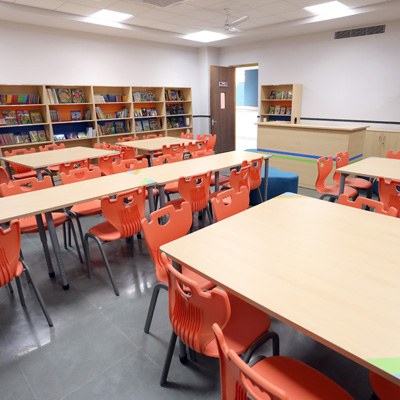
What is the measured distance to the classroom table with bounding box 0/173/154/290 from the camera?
2.32m

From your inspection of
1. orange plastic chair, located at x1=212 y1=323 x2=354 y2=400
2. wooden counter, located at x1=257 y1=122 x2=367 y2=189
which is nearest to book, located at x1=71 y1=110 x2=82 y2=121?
wooden counter, located at x1=257 y1=122 x2=367 y2=189

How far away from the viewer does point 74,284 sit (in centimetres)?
273

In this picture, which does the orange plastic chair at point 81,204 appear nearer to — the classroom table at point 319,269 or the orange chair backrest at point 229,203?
the orange chair backrest at point 229,203

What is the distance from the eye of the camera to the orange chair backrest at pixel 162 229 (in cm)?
191

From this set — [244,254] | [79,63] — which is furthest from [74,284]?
[79,63]

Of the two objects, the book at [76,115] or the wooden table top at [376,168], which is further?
the book at [76,115]

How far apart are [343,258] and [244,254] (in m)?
0.48

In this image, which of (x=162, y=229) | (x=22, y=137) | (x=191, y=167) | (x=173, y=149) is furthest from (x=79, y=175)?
(x=22, y=137)

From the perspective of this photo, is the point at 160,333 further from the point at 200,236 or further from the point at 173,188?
the point at 173,188

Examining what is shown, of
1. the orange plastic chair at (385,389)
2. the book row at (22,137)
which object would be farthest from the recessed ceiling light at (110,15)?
the orange plastic chair at (385,389)

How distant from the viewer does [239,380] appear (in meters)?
0.89

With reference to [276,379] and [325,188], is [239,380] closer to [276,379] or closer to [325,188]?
[276,379]

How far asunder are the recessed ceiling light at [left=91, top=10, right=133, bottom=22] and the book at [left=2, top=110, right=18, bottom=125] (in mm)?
2501

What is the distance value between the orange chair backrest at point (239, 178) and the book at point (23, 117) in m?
5.04
